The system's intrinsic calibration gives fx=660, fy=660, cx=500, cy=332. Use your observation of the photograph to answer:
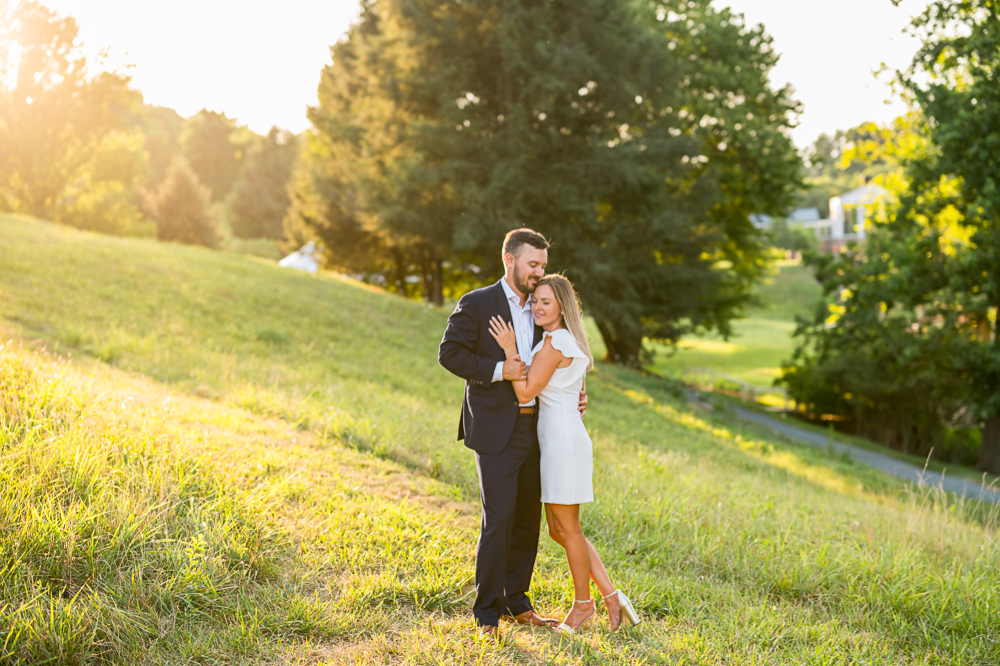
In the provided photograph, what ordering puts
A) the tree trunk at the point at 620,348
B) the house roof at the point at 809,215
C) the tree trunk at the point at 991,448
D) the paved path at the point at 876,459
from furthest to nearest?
the house roof at the point at 809,215, the tree trunk at the point at 620,348, the tree trunk at the point at 991,448, the paved path at the point at 876,459

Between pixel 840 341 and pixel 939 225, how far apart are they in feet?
13.3

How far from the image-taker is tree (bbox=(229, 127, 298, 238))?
6291cm

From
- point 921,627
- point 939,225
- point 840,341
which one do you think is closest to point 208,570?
point 921,627

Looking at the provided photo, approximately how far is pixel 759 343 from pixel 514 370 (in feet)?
157

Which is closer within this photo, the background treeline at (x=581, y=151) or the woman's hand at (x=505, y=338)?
the woman's hand at (x=505, y=338)

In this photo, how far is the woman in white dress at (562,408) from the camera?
3.96 meters

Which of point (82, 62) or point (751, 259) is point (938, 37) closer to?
point (751, 259)

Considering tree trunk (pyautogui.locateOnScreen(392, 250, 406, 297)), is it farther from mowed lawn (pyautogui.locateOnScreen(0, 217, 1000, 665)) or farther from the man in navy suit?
the man in navy suit

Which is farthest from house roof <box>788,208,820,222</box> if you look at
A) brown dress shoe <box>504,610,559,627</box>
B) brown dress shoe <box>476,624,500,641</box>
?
brown dress shoe <box>476,624,500,641</box>

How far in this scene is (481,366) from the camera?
3.99 meters

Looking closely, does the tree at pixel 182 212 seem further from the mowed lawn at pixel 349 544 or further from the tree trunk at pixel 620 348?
the mowed lawn at pixel 349 544

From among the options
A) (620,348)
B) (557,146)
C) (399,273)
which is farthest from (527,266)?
(399,273)

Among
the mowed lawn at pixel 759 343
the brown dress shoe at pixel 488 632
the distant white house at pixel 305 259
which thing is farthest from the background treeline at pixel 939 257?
the distant white house at pixel 305 259

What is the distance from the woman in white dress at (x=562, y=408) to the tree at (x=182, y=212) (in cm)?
4439
